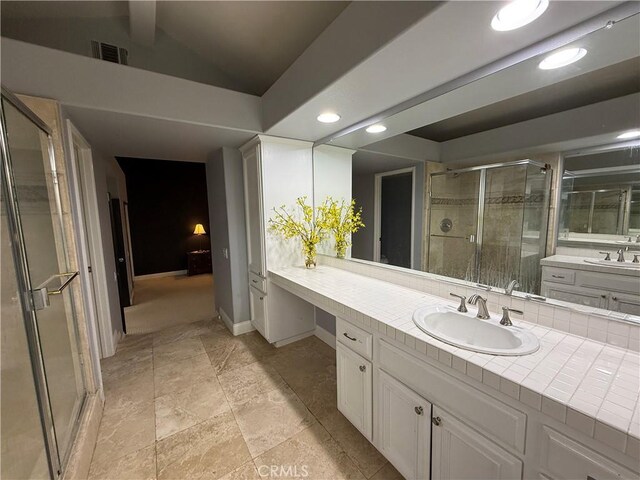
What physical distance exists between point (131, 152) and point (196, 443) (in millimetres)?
2950

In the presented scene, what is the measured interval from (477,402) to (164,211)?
6.99 meters

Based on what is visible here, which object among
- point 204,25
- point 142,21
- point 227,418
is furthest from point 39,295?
point 204,25

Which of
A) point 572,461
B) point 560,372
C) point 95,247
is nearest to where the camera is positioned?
point 572,461

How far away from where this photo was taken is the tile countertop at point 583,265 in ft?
3.65

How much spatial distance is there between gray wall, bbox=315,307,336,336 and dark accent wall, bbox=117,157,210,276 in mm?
4891

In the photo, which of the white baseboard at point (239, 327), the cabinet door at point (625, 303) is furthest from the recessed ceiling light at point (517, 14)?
the white baseboard at point (239, 327)

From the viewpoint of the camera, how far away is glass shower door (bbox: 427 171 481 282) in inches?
65.5

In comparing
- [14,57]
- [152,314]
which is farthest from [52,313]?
[152,314]

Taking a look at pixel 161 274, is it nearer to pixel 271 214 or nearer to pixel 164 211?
pixel 164 211

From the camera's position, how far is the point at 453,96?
1.49 m

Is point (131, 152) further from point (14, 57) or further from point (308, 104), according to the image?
point (308, 104)

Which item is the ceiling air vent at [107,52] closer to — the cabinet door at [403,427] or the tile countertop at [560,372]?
→ the tile countertop at [560,372]

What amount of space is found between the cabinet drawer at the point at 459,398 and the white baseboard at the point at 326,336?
1.47m

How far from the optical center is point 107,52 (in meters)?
2.00
